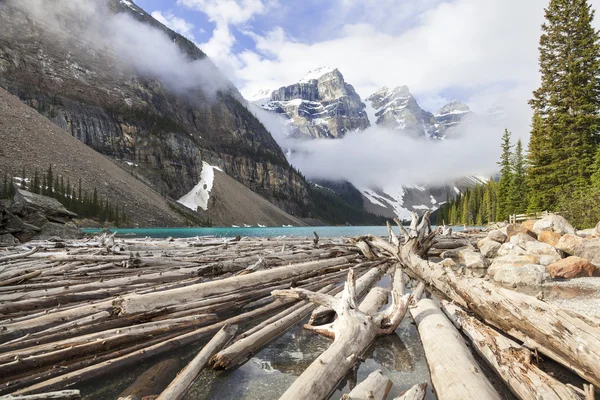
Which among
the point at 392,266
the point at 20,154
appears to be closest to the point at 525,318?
the point at 392,266

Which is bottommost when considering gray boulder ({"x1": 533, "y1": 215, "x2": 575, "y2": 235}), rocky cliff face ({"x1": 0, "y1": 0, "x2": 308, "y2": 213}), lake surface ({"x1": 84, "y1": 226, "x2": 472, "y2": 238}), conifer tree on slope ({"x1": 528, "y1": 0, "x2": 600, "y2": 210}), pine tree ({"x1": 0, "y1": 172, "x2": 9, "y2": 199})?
lake surface ({"x1": 84, "y1": 226, "x2": 472, "y2": 238})

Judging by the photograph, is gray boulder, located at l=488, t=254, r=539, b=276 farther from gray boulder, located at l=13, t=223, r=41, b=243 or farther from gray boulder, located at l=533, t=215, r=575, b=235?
gray boulder, located at l=13, t=223, r=41, b=243

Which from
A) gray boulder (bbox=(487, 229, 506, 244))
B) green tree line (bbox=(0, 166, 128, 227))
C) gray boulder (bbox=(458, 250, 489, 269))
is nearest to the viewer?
gray boulder (bbox=(458, 250, 489, 269))

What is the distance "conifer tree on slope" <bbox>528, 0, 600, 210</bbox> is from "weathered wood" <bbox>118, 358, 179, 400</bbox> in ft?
114

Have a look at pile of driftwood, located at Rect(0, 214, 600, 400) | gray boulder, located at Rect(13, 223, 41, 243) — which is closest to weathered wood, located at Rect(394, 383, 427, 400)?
pile of driftwood, located at Rect(0, 214, 600, 400)

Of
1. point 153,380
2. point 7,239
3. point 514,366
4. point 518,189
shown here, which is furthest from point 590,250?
point 518,189

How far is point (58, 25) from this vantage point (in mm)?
140625

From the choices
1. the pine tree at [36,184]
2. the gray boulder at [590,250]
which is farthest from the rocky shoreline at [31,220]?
the pine tree at [36,184]

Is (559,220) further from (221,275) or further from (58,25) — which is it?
(58,25)

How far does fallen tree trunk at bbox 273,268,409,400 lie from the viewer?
130 inches

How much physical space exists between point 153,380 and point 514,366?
14.6 ft

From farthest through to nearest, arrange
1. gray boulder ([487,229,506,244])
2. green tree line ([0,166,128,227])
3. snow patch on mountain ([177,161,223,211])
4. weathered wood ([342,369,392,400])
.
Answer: snow patch on mountain ([177,161,223,211]), green tree line ([0,166,128,227]), gray boulder ([487,229,506,244]), weathered wood ([342,369,392,400])

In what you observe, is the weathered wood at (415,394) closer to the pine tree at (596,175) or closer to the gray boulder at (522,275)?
the gray boulder at (522,275)

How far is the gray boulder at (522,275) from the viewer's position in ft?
32.8
